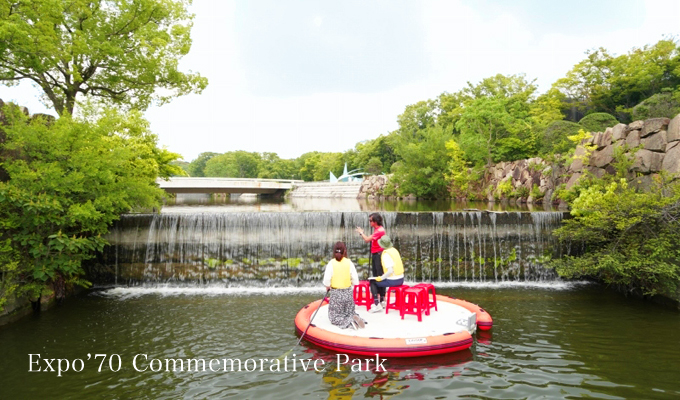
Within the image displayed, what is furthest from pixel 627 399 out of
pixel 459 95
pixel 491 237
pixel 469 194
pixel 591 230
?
pixel 459 95

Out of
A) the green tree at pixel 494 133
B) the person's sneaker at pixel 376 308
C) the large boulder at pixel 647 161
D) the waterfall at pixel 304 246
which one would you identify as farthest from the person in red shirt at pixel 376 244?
the green tree at pixel 494 133

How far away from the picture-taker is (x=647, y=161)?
1549 centimetres

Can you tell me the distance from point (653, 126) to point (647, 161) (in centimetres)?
147

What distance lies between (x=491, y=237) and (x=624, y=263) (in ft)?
13.8

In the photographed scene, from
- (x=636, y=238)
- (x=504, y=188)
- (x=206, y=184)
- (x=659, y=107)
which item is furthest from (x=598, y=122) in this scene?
(x=206, y=184)

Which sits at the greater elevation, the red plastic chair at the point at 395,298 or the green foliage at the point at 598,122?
the green foliage at the point at 598,122

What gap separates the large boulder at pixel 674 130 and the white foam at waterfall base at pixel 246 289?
22.3ft

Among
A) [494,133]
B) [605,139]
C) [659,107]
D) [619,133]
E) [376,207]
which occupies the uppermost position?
[494,133]

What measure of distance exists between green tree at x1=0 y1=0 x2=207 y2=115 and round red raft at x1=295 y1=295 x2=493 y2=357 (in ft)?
41.3

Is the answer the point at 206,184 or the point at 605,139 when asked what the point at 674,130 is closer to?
the point at 605,139

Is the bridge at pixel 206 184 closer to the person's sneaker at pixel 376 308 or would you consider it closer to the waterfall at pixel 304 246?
the waterfall at pixel 304 246

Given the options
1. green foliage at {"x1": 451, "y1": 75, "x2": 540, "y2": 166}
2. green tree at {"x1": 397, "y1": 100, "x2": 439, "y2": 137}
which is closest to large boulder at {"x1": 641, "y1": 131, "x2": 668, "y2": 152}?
green foliage at {"x1": 451, "y1": 75, "x2": 540, "y2": 166}

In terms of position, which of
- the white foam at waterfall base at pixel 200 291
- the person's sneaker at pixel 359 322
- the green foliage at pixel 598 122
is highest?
the green foliage at pixel 598 122

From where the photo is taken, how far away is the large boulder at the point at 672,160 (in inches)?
542
